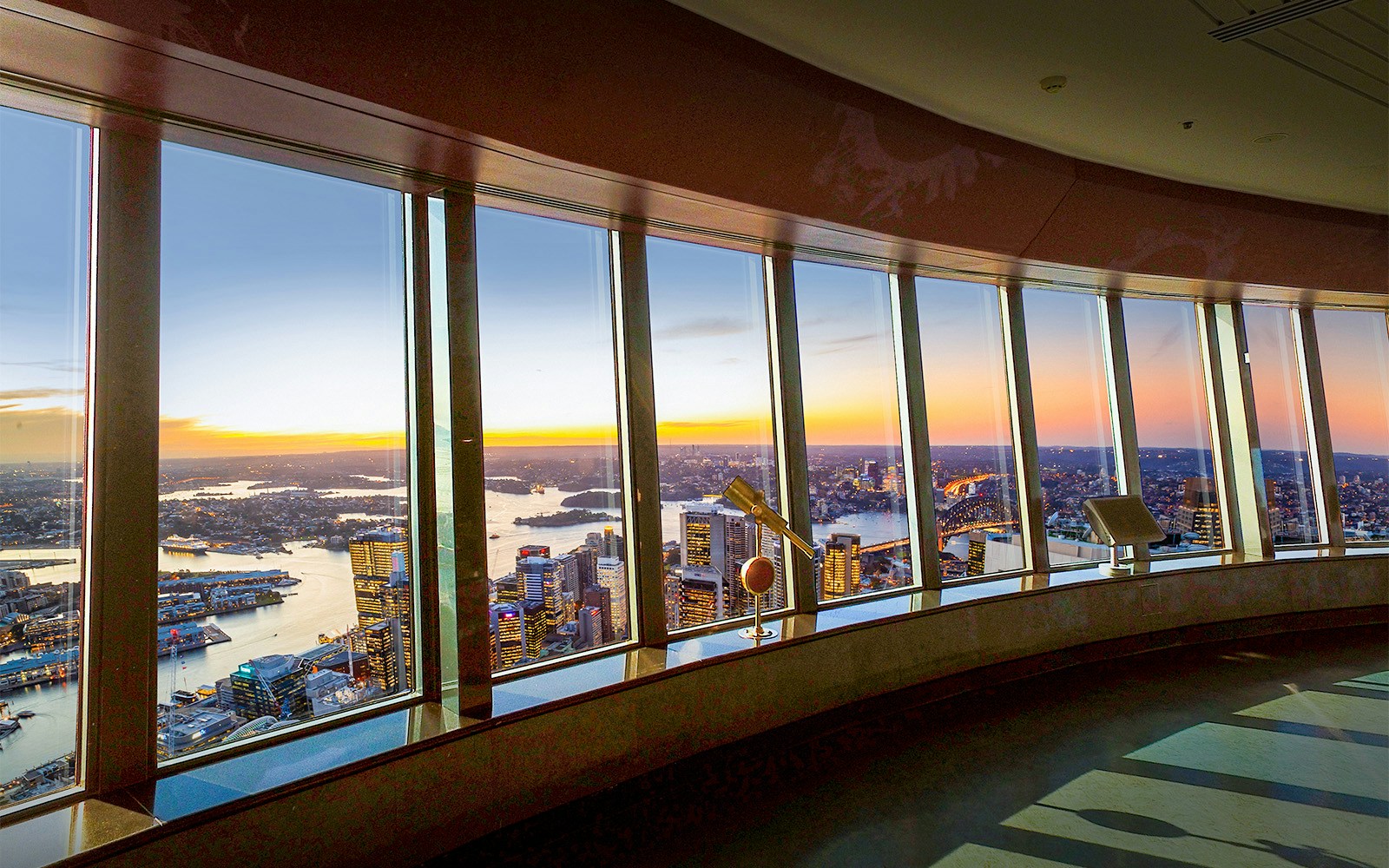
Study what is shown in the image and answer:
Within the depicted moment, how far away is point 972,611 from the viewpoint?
471cm

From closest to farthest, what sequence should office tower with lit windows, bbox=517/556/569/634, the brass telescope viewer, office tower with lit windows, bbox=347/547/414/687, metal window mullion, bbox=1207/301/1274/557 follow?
office tower with lit windows, bbox=347/547/414/687 < office tower with lit windows, bbox=517/556/569/634 < the brass telescope viewer < metal window mullion, bbox=1207/301/1274/557

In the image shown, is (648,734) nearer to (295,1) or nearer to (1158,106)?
(295,1)

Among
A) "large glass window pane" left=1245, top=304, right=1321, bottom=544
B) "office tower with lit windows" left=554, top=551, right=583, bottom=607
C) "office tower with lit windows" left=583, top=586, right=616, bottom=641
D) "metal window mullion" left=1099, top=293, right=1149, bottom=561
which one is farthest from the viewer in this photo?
"large glass window pane" left=1245, top=304, right=1321, bottom=544

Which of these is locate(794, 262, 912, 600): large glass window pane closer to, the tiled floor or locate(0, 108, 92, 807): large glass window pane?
the tiled floor

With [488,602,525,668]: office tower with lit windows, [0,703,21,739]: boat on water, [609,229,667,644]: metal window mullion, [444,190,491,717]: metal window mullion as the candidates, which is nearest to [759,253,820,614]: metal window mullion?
[609,229,667,644]: metal window mullion

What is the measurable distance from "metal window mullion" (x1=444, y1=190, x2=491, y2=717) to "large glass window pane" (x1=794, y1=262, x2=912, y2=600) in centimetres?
224

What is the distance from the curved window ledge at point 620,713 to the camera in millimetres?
2254

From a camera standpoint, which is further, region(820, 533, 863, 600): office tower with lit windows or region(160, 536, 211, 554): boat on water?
region(820, 533, 863, 600): office tower with lit windows

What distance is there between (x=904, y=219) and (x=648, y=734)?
10.1 feet

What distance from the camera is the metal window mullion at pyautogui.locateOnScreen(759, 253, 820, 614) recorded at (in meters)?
4.49

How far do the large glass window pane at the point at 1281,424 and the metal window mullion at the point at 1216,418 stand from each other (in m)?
0.33

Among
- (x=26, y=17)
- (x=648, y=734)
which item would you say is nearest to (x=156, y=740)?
(x=648, y=734)

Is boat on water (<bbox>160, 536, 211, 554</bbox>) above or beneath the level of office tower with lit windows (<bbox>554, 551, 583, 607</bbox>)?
above

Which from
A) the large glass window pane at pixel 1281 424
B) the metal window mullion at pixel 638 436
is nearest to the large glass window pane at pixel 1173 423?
the large glass window pane at pixel 1281 424
